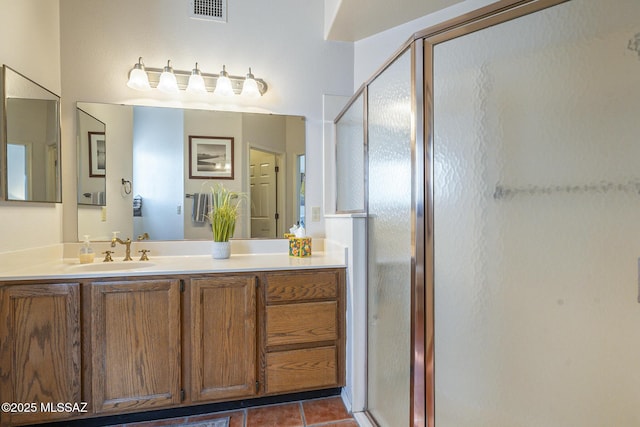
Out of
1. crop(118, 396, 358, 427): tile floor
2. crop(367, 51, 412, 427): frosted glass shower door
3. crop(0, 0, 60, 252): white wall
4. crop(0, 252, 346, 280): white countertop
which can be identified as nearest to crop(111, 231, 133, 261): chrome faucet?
crop(0, 252, 346, 280): white countertop

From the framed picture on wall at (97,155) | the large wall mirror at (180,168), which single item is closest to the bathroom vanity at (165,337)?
the large wall mirror at (180,168)

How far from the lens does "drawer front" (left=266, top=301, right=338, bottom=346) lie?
1.66 m

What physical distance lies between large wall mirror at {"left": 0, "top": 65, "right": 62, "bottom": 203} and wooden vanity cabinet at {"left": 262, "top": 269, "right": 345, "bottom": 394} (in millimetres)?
1373

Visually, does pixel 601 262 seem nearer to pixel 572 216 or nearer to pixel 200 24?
pixel 572 216

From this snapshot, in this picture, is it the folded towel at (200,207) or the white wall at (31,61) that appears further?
the folded towel at (200,207)

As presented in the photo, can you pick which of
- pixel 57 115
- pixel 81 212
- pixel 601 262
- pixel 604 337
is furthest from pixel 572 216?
pixel 57 115

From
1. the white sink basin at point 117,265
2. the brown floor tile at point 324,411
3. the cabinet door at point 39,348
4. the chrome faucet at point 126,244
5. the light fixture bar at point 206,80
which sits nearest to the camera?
the cabinet door at point 39,348

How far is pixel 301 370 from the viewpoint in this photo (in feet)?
5.56

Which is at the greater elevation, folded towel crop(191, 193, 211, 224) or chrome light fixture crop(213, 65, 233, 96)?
chrome light fixture crop(213, 65, 233, 96)

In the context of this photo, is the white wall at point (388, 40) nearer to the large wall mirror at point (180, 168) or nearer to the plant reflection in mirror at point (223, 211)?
the large wall mirror at point (180, 168)

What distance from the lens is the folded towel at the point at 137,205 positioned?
2.01m

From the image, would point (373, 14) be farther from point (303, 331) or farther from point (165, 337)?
point (165, 337)

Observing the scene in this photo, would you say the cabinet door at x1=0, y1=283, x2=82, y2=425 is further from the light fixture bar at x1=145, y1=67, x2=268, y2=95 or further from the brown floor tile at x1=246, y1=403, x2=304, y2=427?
the light fixture bar at x1=145, y1=67, x2=268, y2=95

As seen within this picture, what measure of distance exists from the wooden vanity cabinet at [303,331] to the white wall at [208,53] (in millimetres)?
641
